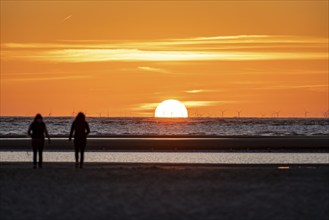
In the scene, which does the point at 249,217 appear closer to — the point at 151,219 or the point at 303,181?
the point at 151,219

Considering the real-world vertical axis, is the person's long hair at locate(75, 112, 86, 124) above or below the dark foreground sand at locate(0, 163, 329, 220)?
above

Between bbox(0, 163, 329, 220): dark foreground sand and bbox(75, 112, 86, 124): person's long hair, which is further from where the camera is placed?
bbox(75, 112, 86, 124): person's long hair

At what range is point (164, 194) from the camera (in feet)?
80.7

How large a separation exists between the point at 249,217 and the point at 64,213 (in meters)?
5.34

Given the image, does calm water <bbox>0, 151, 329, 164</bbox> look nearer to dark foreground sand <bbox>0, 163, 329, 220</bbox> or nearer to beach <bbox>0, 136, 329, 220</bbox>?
beach <bbox>0, 136, 329, 220</bbox>

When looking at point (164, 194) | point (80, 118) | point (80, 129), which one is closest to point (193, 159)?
point (80, 129)

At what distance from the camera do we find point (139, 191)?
25234mm

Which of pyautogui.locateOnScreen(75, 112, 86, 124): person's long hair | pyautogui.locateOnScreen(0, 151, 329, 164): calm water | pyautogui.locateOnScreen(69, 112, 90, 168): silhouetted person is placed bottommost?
pyautogui.locateOnScreen(0, 151, 329, 164): calm water

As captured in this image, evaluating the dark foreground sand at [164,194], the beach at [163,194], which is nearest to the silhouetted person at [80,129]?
the beach at [163,194]

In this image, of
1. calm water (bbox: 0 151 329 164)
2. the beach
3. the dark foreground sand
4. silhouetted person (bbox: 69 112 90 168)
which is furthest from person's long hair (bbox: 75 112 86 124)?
calm water (bbox: 0 151 329 164)

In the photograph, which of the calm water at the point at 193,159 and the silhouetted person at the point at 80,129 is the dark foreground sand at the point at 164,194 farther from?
the calm water at the point at 193,159

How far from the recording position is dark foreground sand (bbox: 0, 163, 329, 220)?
21.5 meters

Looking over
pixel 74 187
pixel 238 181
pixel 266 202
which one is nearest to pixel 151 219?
pixel 266 202

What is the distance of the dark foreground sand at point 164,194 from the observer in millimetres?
21453
